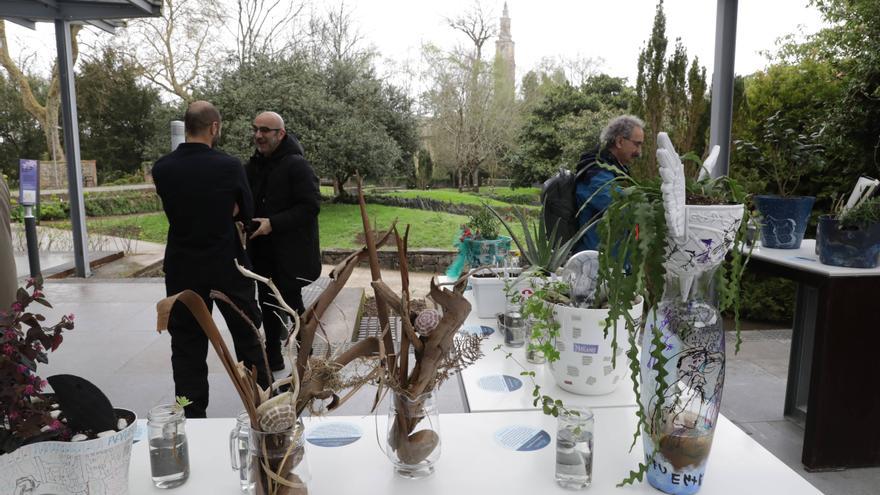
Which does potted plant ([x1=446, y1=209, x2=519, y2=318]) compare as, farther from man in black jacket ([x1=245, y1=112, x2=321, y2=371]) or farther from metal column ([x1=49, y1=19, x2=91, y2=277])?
metal column ([x1=49, y1=19, x2=91, y2=277])

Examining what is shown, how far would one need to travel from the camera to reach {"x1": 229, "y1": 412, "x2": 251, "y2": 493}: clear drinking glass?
94 cm

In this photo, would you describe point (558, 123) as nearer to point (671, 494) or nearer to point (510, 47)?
point (510, 47)

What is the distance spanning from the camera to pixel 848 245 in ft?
7.69

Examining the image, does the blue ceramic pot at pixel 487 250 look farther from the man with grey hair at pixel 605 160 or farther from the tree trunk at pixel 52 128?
the tree trunk at pixel 52 128

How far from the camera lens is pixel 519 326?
174cm

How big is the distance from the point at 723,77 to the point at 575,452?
3612 mm

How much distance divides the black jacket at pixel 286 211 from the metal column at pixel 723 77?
2.66 metres

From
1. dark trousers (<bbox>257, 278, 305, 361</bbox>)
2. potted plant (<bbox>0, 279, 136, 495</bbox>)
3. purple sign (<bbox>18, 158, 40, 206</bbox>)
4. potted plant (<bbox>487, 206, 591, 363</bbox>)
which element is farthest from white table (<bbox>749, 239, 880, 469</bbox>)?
purple sign (<bbox>18, 158, 40, 206</bbox>)

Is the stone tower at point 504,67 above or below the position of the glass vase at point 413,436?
above

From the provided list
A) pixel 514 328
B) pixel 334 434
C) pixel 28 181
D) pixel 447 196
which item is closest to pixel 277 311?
pixel 514 328

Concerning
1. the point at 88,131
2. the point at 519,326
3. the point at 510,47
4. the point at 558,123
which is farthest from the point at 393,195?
the point at 519,326

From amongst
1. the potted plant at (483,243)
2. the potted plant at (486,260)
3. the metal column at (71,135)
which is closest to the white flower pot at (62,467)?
the potted plant at (486,260)

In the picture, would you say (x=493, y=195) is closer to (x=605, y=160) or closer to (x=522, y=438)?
(x=605, y=160)

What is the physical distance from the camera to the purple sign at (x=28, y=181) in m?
5.40
